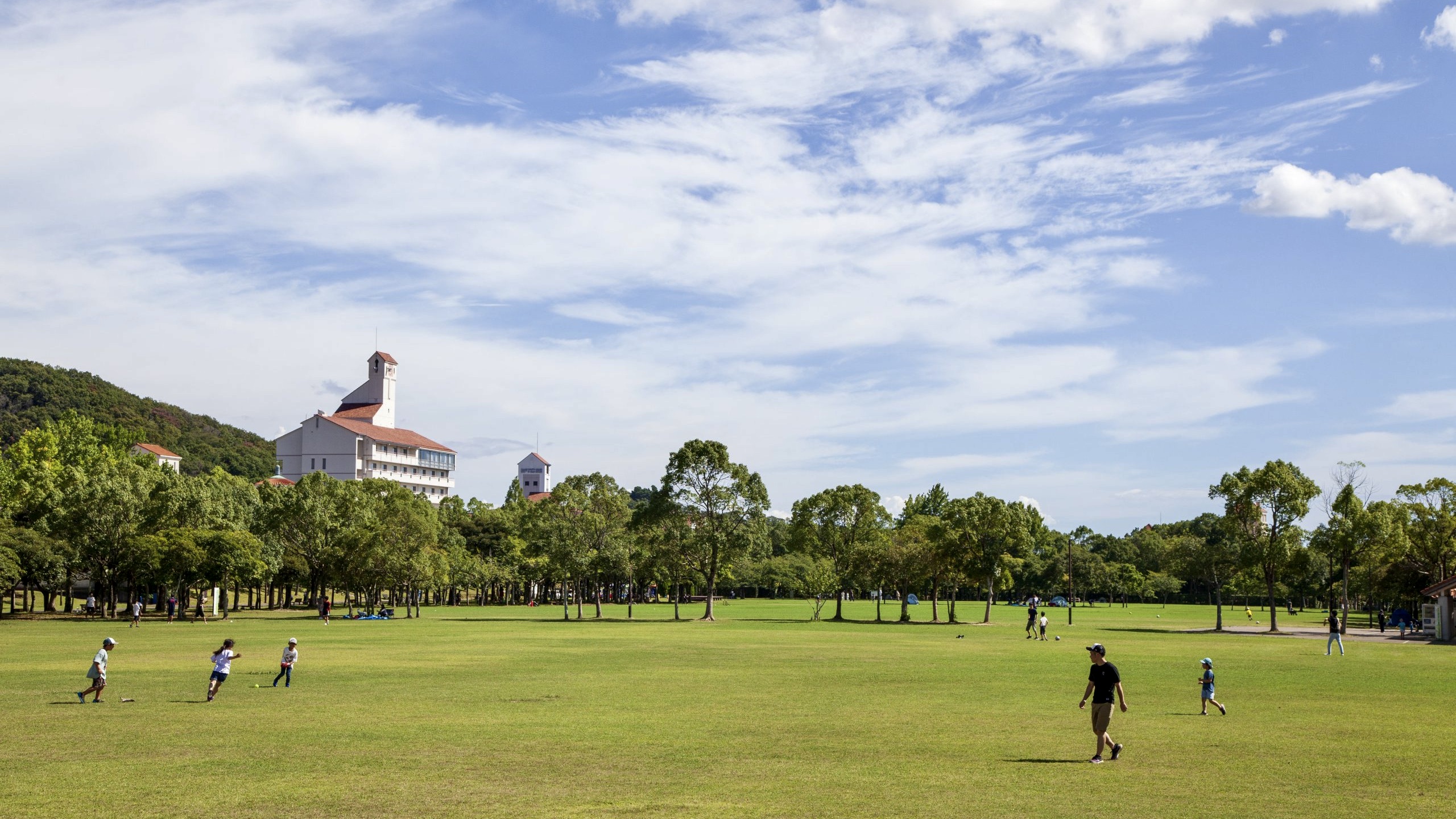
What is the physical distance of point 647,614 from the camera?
108125 mm

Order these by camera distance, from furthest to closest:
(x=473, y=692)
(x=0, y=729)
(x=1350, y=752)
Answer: (x=473, y=692) < (x=0, y=729) < (x=1350, y=752)

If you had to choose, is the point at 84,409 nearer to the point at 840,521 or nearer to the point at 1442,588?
the point at 840,521

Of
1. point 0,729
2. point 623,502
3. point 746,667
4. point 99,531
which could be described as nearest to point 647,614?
point 623,502

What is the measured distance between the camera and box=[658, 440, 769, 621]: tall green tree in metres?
88.9

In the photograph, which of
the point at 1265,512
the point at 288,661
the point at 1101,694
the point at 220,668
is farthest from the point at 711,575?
the point at 1101,694

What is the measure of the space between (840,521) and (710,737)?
77.7 m

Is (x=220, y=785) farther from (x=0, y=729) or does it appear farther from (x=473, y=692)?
(x=473, y=692)

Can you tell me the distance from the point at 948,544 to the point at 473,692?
59.8 meters

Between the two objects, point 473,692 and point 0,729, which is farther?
point 473,692

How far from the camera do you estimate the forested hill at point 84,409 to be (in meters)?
173

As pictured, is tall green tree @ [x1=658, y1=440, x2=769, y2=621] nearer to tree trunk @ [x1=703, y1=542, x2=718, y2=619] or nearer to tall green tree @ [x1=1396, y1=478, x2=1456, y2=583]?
tree trunk @ [x1=703, y1=542, x2=718, y2=619]

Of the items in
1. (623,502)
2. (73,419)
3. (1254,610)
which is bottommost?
(1254,610)

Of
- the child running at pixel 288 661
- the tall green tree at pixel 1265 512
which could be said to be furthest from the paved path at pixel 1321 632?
the child running at pixel 288 661

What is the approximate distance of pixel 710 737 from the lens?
23.1 meters
